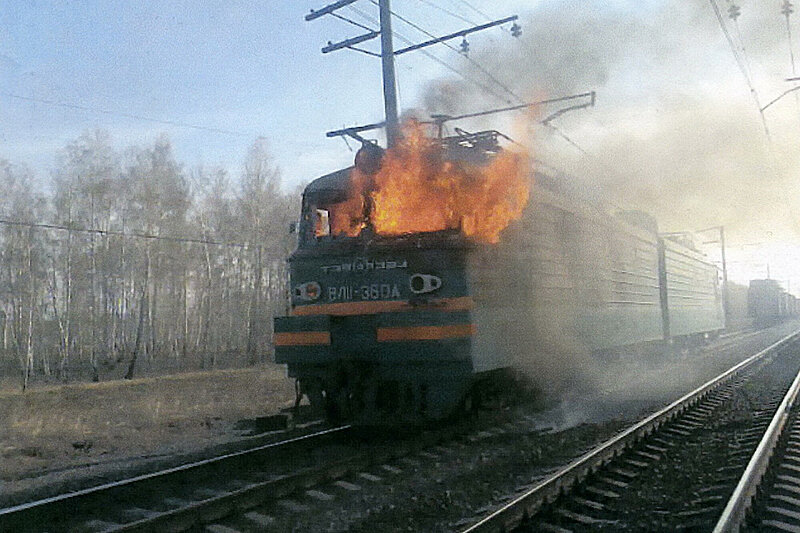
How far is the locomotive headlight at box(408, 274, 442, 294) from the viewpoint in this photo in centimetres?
821

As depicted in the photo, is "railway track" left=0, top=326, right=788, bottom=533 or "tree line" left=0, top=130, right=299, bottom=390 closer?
"railway track" left=0, top=326, right=788, bottom=533

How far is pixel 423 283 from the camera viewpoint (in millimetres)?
8273

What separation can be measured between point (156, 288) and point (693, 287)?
2340cm

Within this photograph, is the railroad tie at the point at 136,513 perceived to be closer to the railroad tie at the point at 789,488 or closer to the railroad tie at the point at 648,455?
the railroad tie at the point at 648,455

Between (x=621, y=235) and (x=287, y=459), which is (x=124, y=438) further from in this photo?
(x=621, y=235)

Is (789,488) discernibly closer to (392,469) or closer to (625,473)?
(625,473)

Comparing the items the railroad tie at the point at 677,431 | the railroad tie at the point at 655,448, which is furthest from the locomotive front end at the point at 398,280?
the railroad tie at the point at 677,431

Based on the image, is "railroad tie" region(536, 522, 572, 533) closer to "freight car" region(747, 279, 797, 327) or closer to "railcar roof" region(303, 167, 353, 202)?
"railcar roof" region(303, 167, 353, 202)

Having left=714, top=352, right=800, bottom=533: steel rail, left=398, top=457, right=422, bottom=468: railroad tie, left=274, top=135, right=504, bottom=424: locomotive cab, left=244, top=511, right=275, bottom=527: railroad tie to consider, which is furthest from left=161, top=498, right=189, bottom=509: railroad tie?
left=714, top=352, right=800, bottom=533: steel rail

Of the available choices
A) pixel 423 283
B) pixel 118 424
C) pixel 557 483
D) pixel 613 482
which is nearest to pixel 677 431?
pixel 613 482

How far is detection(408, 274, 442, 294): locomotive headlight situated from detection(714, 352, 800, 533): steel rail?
142 inches

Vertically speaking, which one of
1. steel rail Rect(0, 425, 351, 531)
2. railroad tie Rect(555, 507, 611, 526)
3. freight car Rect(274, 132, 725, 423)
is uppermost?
freight car Rect(274, 132, 725, 423)

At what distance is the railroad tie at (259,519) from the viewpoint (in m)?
5.44

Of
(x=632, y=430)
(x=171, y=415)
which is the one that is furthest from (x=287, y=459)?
(x=171, y=415)
